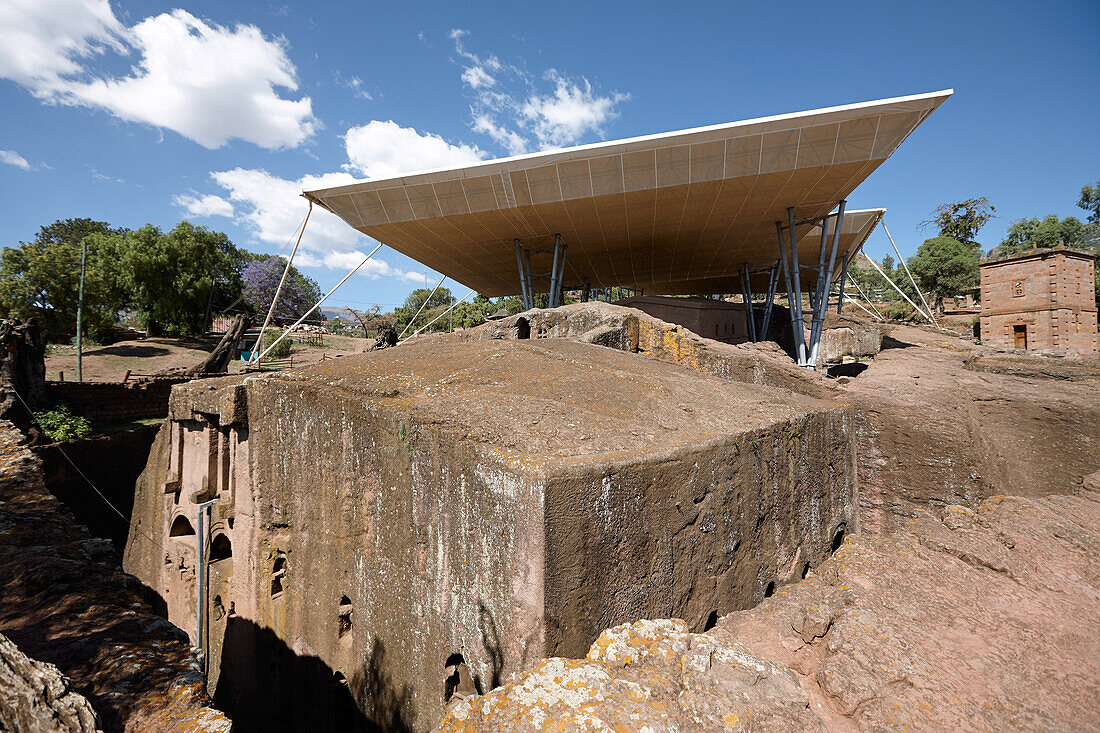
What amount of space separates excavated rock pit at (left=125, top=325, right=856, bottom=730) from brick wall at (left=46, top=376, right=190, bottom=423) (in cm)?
1232

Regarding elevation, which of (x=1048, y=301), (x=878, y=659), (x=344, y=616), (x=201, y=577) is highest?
(x=1048, y=301)

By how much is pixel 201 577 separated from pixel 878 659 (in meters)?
8.62

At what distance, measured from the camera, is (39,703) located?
215 cm

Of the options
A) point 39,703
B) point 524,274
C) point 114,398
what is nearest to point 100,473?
point 114,398

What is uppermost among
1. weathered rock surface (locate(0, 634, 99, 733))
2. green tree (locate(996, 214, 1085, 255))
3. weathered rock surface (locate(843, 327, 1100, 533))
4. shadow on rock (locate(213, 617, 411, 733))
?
green tree (locate(996, 214, 1085, 255))

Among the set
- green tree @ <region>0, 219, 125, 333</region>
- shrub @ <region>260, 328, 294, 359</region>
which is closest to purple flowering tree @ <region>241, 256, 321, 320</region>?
shrub @ <region>260, 328, 294, 359</region>

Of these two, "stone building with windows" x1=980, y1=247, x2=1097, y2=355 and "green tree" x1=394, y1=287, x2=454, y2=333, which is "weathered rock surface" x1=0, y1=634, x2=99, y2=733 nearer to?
"stone building with windows" x1=980, y1=247, x2=1097, y2=355

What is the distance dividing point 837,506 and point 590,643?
351 cm

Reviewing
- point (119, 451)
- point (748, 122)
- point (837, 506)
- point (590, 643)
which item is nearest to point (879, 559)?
point (837, 506)

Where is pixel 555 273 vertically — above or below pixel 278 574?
above

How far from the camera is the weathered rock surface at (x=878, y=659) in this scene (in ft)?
7.23

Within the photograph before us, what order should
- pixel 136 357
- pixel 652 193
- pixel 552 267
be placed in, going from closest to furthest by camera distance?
pixel 652 193
pixel 552 267
pixel 136 357

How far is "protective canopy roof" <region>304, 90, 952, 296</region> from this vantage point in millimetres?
13609

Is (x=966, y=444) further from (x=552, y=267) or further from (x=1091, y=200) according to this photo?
(x=1091, y=200)
